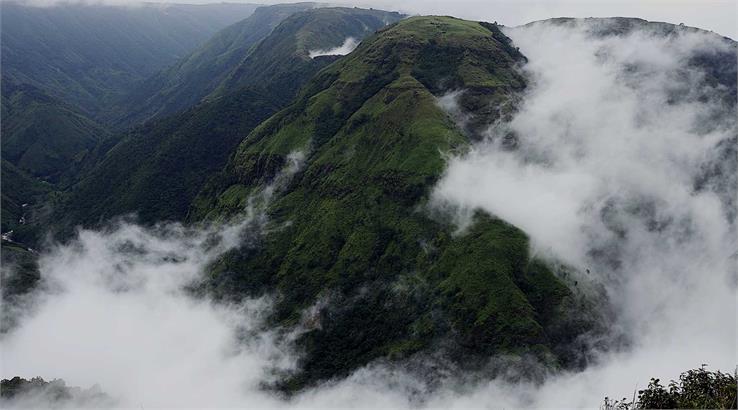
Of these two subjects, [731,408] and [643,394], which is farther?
[643,394]

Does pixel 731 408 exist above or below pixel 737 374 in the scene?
below

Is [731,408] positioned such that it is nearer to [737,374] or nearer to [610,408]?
[737,374]

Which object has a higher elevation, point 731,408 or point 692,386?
point 692,386

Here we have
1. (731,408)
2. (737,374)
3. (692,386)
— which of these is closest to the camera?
(731,408)

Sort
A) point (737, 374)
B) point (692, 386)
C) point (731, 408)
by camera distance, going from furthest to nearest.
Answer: point (692, 386) → point (737, 374) → point (731, 408)

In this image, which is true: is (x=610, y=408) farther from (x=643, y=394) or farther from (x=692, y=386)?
(x=692, y=386)

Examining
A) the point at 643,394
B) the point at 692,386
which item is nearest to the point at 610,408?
the point at 643,394

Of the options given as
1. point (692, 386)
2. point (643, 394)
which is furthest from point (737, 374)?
point (643, 394)
